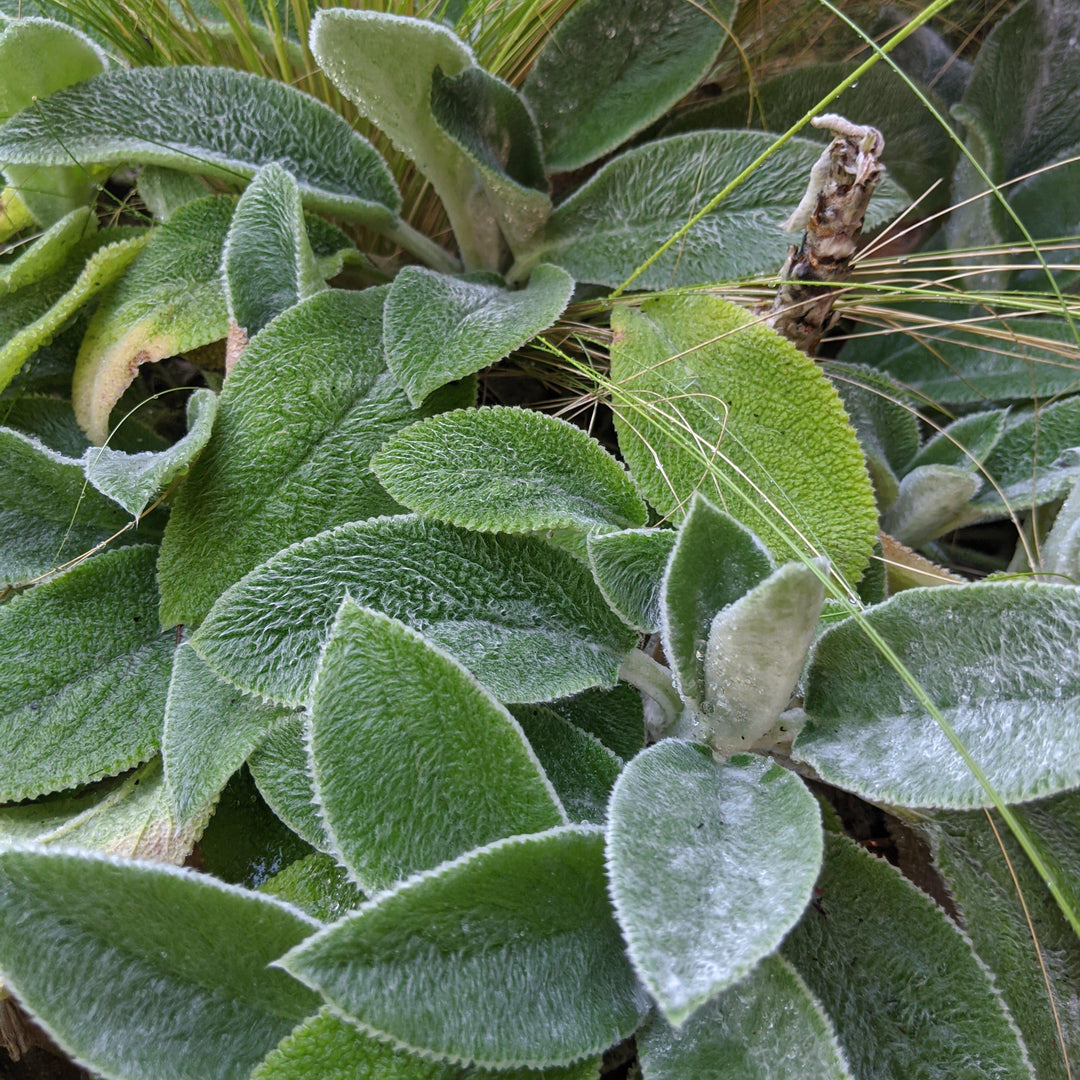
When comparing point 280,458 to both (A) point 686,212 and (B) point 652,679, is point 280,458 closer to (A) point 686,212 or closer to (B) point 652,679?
(B) point 652,679

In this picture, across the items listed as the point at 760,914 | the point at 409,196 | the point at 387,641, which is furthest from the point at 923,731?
the point at 409,196

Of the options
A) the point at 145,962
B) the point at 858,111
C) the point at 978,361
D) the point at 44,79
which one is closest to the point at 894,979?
the point at 145,962

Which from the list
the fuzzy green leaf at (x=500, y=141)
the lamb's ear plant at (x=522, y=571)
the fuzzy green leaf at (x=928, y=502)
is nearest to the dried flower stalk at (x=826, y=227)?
the lamb's ear plant at (x=522, y=571)

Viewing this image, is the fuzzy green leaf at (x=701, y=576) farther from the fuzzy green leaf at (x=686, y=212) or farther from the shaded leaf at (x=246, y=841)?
the fuzzy green leaf at (x=686, y=212)

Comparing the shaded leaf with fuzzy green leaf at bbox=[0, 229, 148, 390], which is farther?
fuzzy green leaf at bbox=[0, 229, 148, 390]

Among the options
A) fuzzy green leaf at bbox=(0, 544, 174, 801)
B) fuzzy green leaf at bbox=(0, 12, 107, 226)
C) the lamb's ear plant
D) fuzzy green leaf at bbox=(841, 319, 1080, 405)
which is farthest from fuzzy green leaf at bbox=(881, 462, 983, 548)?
fuzzy green leaf at bbox=(0, 12, 107, 226)

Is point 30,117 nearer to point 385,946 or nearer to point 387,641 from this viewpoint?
point 387,641

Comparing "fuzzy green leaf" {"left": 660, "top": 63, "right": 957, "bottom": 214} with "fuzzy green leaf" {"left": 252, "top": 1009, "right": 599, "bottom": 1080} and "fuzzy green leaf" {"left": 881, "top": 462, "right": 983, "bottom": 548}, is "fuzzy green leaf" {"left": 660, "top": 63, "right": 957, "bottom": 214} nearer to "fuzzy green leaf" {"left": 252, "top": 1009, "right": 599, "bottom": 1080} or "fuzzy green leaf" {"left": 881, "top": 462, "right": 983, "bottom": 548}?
"fuzzy green leaf" {"left": 881, "top": 462, "right": 983, "bottom": 548}
